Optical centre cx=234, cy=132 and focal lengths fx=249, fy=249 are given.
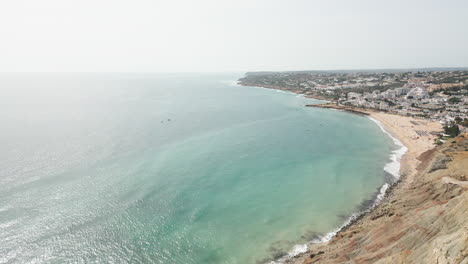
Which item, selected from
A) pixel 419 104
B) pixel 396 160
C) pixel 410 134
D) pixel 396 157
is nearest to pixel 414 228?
pixel 396 160

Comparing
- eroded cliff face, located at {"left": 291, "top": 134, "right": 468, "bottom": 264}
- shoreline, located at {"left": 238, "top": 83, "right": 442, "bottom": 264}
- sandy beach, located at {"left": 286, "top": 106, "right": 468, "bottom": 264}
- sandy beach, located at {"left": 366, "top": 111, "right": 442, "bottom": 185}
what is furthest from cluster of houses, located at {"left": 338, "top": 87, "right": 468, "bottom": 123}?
eroded cliff face, located at {"left": 291, "top": 134, "right": 468, "bottom": 264}

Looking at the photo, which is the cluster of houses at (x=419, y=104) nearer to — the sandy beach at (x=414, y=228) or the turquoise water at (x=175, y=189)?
the turquoise water at (x=175, y=189)

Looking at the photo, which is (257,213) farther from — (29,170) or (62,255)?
(29,170)

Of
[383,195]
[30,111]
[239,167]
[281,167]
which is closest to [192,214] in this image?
[239,167]

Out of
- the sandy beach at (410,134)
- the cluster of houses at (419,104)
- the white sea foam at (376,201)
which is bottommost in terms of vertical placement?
the white sea foam at (376,201)

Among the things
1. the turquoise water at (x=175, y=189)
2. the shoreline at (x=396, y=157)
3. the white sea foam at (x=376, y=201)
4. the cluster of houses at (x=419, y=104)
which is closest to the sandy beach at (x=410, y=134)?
the shoreline at (x=396, y=157)

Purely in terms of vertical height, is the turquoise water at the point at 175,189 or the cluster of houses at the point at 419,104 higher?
the cluster of houses at the point at 419,104

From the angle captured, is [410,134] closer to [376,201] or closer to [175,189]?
[376,201]

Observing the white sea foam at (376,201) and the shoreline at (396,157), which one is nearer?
the white sea foam at (376,201)
